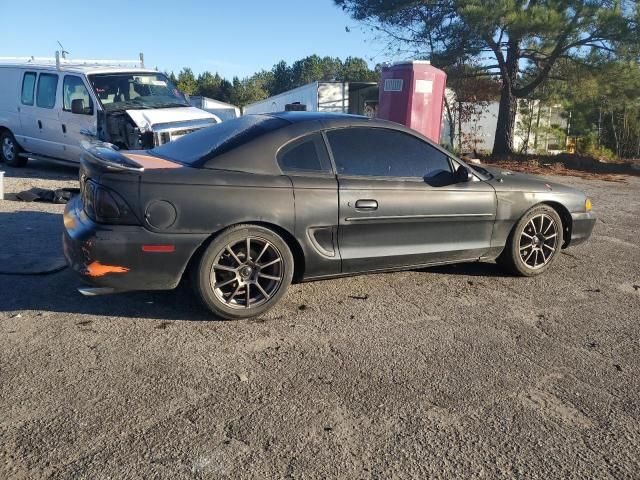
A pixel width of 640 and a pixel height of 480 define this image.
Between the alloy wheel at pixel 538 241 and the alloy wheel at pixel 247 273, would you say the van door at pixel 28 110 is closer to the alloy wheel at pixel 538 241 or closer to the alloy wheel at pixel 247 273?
the alloy wheel at pixel 247 273

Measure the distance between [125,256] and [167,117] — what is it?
608cm

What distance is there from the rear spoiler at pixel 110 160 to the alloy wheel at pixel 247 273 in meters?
0.85

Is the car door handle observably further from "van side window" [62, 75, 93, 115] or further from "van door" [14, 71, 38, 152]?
"van door" [14, 71, 38, 152]

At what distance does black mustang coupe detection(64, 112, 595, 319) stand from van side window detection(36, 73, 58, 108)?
6993 mm

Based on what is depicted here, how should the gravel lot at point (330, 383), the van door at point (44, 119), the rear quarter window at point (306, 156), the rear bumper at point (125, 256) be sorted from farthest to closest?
the van door at point (44, 119)
the rear quarter window at point (306, 156)
the rear bumper at point (125, 256)
the gravel lot at point (330, 383)

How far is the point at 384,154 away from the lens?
4.75m

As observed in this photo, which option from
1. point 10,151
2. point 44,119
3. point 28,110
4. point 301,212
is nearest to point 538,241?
point 301,212

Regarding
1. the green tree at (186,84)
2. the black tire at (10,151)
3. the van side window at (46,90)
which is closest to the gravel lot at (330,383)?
the van side window at (46,90)

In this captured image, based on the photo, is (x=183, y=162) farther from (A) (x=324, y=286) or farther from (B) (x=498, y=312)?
(B) (x=498, y=312)

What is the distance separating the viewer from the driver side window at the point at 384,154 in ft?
15.1

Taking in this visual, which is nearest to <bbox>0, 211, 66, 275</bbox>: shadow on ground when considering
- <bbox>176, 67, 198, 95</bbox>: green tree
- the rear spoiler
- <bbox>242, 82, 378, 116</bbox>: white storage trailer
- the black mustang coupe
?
the black mustang coupe

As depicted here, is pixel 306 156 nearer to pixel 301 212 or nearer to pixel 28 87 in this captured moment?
pixel 301 212

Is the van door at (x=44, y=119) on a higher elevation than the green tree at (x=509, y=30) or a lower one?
lower

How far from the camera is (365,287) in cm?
504
